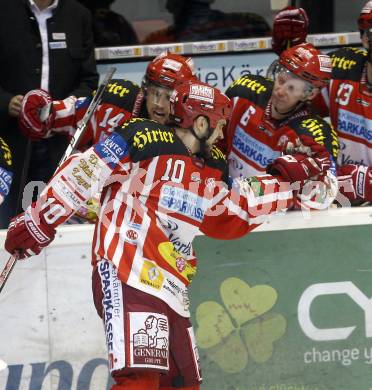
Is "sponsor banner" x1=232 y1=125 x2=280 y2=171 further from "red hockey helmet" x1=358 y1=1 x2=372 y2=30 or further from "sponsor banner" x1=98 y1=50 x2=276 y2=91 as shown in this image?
"sponsor banner" x1=98 y1=50 x2=276 y2=91

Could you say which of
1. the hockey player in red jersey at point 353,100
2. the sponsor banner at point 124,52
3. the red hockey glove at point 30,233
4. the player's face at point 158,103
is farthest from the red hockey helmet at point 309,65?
the red hockey glove at point 30,233

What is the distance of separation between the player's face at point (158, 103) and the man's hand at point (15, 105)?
23.3 inches

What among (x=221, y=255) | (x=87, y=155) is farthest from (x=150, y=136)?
(x=221, y=255)

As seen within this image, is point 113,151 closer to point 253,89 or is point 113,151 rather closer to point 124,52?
point 253,89

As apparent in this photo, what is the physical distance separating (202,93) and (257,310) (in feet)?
3.28

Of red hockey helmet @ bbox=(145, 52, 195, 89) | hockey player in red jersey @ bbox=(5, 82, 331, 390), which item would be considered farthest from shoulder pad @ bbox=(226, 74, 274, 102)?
hockey player in red jersey @ bbox=(5, 82, 331, 390)

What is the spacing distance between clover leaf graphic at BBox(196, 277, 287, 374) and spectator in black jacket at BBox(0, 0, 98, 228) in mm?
1098

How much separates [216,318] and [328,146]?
2.80 feet

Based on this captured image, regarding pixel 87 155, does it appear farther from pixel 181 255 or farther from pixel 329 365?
pixel 329 365

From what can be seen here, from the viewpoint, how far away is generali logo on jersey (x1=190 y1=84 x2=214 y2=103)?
13.2ft

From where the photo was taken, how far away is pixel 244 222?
4.14 meters

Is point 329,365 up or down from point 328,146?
down

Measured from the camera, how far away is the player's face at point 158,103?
4703 mm

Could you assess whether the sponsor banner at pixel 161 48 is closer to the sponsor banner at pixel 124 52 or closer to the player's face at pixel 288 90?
the sponsor banner at pixel 124 52
